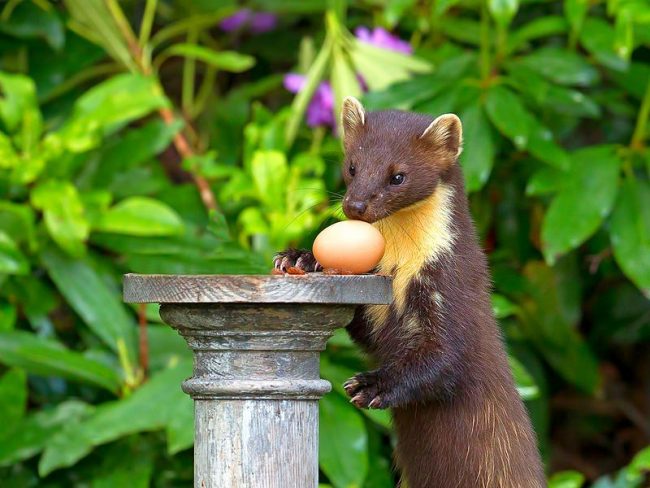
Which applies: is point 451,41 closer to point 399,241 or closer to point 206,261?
point 206,261

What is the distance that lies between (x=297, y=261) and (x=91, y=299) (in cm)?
209

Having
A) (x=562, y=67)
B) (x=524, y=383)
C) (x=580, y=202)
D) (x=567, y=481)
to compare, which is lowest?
(x=567, y=481)

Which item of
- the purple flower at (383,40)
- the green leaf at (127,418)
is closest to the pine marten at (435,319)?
the green leaf at (127,418)

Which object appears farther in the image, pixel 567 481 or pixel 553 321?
pixel 553 321

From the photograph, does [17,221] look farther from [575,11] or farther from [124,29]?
[575,11]

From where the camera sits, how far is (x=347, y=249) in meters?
2.98

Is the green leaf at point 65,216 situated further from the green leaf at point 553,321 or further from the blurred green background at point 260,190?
the green leaf at point 553,321

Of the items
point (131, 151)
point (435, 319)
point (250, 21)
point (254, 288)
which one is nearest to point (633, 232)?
point (131, 151)

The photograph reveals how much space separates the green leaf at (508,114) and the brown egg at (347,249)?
83.7 inches

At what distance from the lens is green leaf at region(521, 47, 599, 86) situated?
5430mm

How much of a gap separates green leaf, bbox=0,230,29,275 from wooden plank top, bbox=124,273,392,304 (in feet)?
6.82

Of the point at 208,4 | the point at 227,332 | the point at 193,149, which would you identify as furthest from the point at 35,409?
the point at 227,332

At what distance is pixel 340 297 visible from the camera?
2734 millimetres

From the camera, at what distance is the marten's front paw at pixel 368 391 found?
9.93 ft
